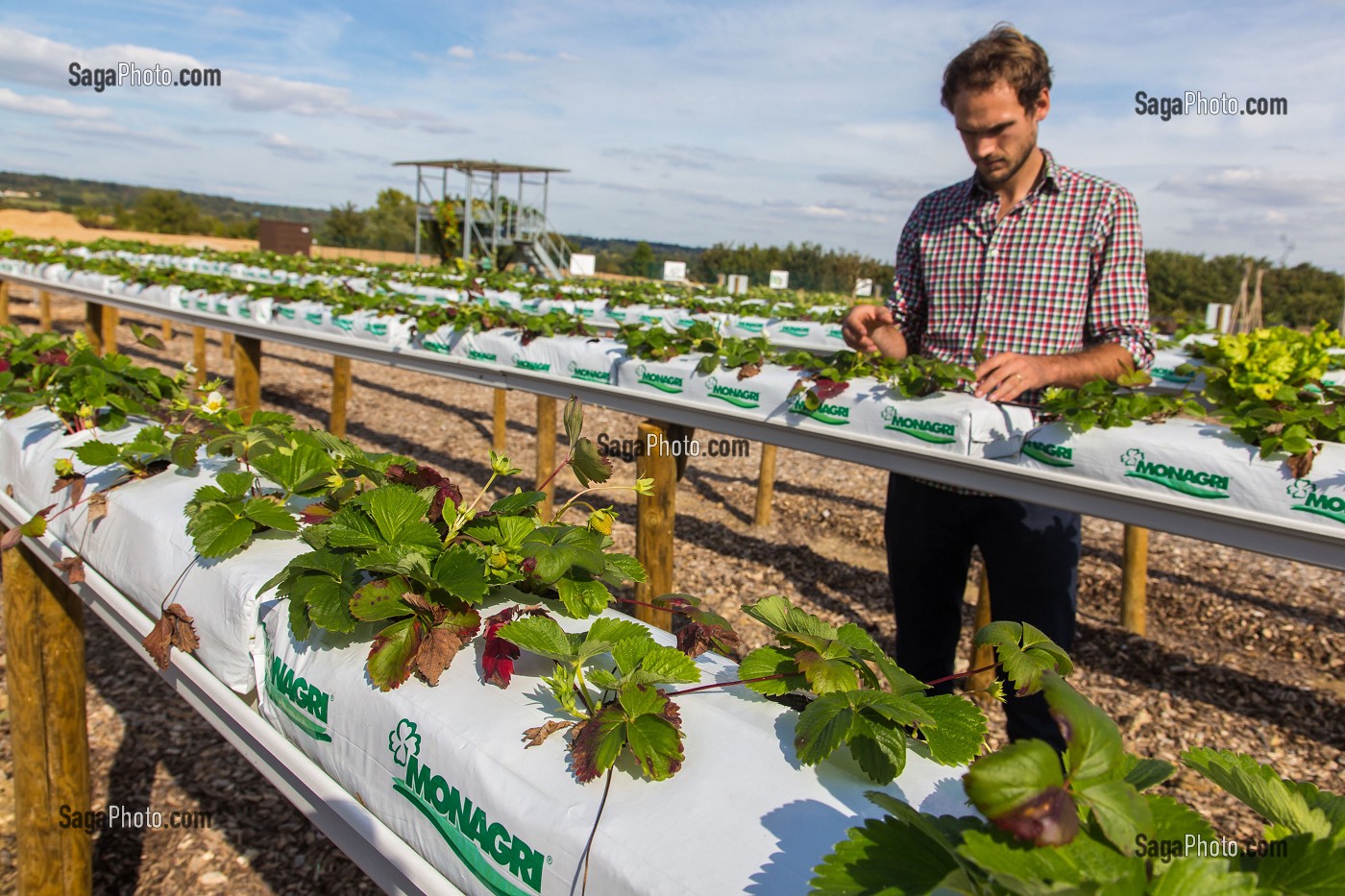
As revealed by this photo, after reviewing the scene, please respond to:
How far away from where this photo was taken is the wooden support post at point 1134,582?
4863 millimetres

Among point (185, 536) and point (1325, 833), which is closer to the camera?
point (1325, 833)

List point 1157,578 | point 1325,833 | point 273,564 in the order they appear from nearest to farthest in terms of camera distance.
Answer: point 1325,833 < point 273,564 < point 1157,578

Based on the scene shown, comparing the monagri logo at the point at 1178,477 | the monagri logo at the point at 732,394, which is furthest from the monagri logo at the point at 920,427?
the monagri logo at the point at 732,394

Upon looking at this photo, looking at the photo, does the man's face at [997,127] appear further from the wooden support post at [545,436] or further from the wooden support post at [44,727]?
the wooden support post at [545,436]

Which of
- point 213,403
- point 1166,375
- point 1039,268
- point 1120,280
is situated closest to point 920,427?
point 1039,268

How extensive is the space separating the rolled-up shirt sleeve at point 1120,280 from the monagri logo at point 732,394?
1382 millimetres

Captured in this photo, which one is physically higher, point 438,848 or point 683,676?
point 683,676

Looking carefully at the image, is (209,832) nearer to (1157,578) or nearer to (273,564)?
(273,564)

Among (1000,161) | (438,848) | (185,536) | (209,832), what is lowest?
(209,832)

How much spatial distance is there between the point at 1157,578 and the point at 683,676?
5790 mm

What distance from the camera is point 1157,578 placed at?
5.91 m

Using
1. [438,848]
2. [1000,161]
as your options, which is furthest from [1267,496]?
[438,848]

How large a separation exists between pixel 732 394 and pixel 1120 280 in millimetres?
1629

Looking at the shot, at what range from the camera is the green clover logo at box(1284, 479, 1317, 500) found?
2.51 meters
